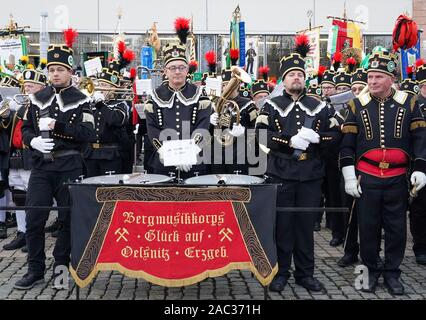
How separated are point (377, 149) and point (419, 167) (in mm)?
420

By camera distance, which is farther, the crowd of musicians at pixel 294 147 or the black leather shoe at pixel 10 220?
the black leather shoe at pixel 10 220

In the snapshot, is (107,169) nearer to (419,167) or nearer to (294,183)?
(294,183)

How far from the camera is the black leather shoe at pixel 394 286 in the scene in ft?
17.6

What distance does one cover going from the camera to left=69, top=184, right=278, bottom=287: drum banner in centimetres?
495

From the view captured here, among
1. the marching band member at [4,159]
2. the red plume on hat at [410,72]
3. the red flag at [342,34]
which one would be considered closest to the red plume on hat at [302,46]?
the marching band member at [4,159]

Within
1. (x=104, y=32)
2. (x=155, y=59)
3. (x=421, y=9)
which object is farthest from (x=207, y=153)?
(x=421, y=9)

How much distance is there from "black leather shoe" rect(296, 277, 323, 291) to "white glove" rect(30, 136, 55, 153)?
2739 millimetres

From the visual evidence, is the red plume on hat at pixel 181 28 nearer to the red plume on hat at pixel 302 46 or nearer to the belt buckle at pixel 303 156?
the red plume on hat at pixel 302 46

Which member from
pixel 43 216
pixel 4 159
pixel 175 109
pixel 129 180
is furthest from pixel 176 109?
pixel 4 159

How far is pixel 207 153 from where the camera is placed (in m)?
6.91

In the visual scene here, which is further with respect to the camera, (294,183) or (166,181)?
(294,183)

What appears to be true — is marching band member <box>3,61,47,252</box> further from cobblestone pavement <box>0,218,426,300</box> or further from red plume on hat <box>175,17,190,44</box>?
red plume on hat <box>175,17,190,44</box>

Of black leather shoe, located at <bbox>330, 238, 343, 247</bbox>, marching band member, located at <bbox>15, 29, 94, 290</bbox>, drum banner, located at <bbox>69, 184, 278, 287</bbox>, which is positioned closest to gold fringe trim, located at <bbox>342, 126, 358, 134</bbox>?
drum banner, located at <bbox>69, 184, 278, 287</bbox>

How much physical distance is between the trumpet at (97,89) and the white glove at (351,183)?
304cm
